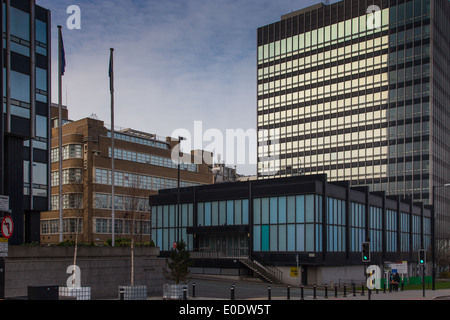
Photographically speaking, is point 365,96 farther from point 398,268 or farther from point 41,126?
point 41,126

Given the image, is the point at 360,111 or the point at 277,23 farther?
the point at 277,23

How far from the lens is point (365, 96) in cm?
12088

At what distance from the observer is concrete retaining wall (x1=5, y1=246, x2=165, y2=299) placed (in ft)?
91.9

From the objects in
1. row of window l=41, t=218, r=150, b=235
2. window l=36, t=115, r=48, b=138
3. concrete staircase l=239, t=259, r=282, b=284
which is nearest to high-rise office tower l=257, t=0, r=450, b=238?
row of window l=41, t=218, r=150, b=235

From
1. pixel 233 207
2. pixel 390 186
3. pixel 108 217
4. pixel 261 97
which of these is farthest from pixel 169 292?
pixel 261 97

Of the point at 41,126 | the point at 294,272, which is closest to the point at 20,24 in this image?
the point at 41,126

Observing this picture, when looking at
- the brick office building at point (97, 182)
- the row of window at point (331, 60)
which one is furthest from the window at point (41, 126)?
the row of window at point (331, 60)

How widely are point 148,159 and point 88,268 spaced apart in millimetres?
63313

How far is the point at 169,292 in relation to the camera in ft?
97.0

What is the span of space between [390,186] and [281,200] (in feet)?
224

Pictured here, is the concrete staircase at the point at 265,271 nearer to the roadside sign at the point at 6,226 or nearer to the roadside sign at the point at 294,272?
the roadside sign at the point at 294,272

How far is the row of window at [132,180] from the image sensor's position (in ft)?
278

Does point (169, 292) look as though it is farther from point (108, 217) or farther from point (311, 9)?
point (311, 9)

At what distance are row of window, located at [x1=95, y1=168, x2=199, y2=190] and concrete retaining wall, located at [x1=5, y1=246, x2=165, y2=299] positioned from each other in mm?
44394
